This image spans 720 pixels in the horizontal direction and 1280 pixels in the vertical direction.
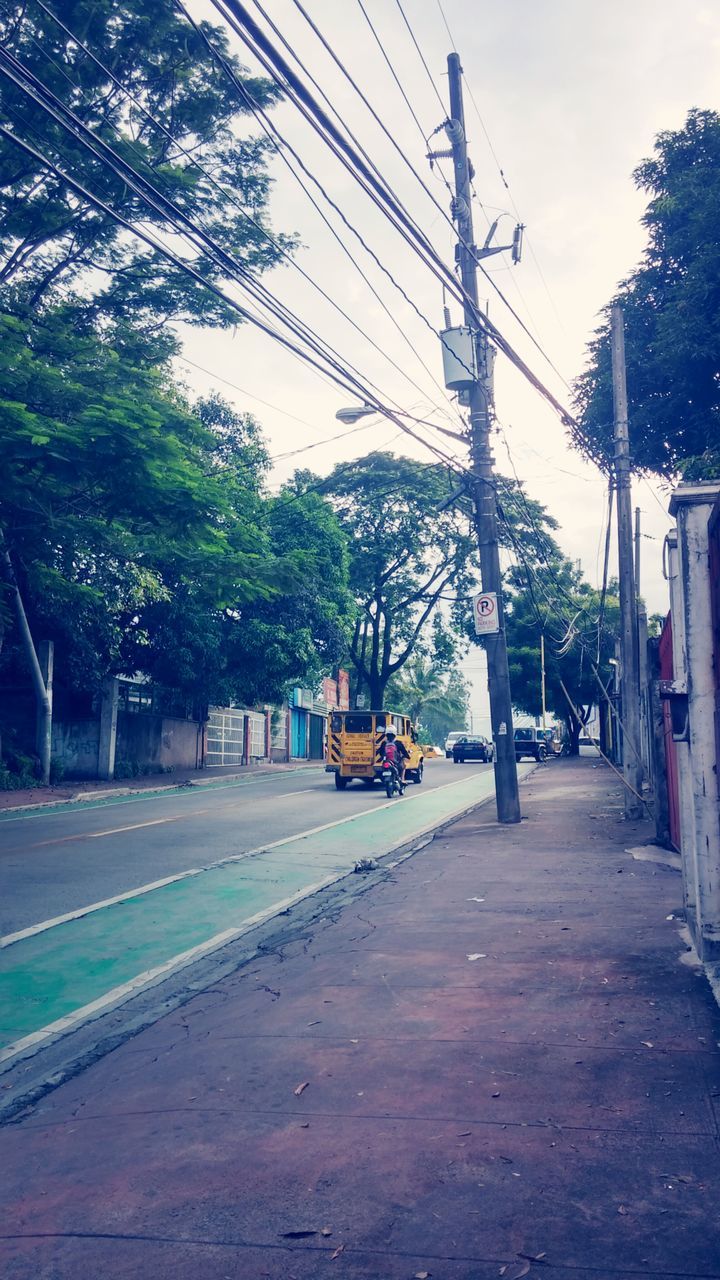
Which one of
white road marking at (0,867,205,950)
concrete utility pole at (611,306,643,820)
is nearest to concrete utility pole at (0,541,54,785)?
white road marking at (0,867,205,950)

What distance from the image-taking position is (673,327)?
60.8 feet

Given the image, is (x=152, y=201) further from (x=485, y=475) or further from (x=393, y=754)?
(x=393, y=754)

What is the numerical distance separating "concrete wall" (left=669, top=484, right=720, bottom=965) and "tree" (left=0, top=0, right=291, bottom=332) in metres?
10.3

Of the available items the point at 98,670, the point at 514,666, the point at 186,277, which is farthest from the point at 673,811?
the point at 514,666

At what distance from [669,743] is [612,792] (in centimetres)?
1128

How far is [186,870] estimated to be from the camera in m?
11.6

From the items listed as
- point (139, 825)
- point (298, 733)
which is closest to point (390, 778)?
point (139, 825)

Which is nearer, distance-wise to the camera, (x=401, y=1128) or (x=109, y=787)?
(x=401, y=1128)

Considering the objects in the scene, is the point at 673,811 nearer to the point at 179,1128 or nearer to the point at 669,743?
the point at 669,743

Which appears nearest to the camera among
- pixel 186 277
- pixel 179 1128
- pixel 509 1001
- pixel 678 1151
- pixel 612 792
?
pixel 678 1151

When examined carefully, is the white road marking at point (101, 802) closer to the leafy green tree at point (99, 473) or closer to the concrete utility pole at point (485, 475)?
the leafy green tree at point (99, 473)

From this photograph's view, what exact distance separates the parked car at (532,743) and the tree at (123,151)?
3143 cm

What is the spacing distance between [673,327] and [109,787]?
58.2 feet

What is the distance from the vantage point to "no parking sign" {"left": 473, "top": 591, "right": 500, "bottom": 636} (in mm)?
16281
